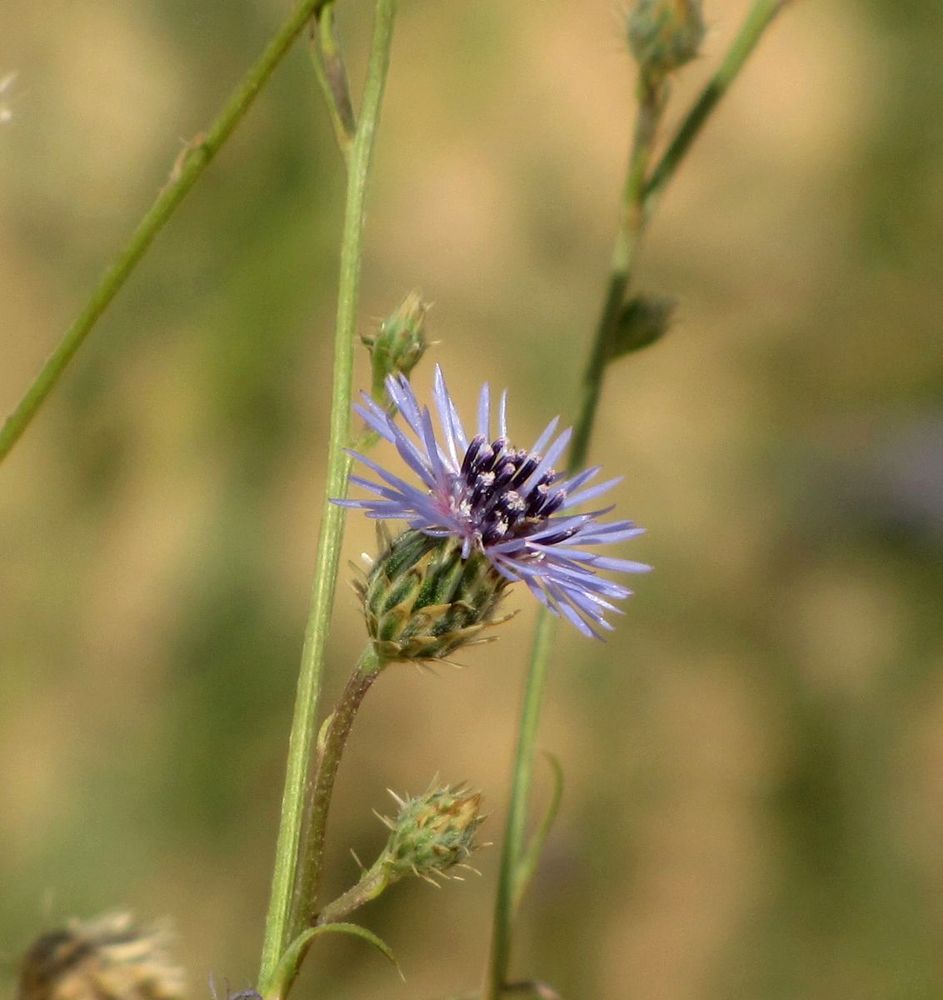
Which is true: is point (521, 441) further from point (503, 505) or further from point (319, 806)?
→ point (319, 806)

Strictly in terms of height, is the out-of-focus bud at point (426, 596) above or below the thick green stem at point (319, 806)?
above

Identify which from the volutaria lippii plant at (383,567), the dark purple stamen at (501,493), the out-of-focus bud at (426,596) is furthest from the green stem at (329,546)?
the dark purple stamen at (501,493)

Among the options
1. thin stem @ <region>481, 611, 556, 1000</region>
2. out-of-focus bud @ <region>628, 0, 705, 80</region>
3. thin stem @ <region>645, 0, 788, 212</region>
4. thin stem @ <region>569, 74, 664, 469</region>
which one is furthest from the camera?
out-of-focus bud @ <region>628, 0, 705, 80</region>

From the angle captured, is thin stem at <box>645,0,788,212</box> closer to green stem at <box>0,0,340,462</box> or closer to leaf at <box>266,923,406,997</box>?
green stem at <box>0,0,340,462</box>

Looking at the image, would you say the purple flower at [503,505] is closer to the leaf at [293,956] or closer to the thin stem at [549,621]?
the thin stem at [549,621]

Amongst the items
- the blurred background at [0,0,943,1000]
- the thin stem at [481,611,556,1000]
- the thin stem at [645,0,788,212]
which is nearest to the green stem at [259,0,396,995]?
the thin stem at [481,611,556,1000]

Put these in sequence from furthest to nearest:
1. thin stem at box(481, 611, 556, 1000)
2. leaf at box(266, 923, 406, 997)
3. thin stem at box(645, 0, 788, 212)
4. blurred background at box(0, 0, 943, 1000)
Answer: blurred background at box(0, 0, 943, 1000)
thin stem at box(645, 0, 788, 212)
thin stem at box(481, 611, 556, 1000)
leaf at box(266, 923, 406, 997)

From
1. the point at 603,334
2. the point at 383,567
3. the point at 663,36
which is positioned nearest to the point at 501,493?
the point at 383,567
